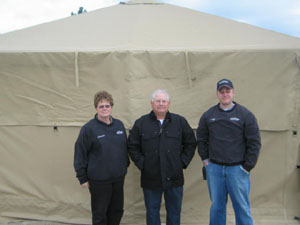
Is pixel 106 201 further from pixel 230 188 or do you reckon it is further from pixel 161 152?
pixel 230 188

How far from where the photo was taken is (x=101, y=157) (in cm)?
256

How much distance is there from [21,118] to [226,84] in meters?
2.43

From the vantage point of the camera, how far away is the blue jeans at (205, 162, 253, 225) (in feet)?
8.47

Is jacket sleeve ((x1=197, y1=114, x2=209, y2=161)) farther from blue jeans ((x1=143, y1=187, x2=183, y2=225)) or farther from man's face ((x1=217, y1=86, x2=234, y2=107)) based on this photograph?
blue jeans ((x1=143, y1=187, x2=183, y2=225))

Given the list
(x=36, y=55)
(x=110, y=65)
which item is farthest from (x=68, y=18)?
(x=110, y=65)

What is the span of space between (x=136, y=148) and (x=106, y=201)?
57 centimetres

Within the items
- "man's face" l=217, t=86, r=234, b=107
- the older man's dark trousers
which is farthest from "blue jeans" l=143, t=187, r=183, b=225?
"man's face" l=217, t=86, r=234, b=107

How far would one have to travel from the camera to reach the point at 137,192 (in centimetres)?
338

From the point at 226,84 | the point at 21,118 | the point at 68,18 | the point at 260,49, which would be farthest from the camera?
the point at 68,18

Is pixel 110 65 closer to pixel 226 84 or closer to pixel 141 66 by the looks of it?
pixel 141 66

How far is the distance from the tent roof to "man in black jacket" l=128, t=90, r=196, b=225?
3.11 ft

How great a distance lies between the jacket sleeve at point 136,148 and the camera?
2.74 m

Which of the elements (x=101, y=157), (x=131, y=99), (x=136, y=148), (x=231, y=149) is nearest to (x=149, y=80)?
(x=131, y=99)

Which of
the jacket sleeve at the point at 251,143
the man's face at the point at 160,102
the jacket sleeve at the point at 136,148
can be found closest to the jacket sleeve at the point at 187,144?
the man's face at the point at 160,102
